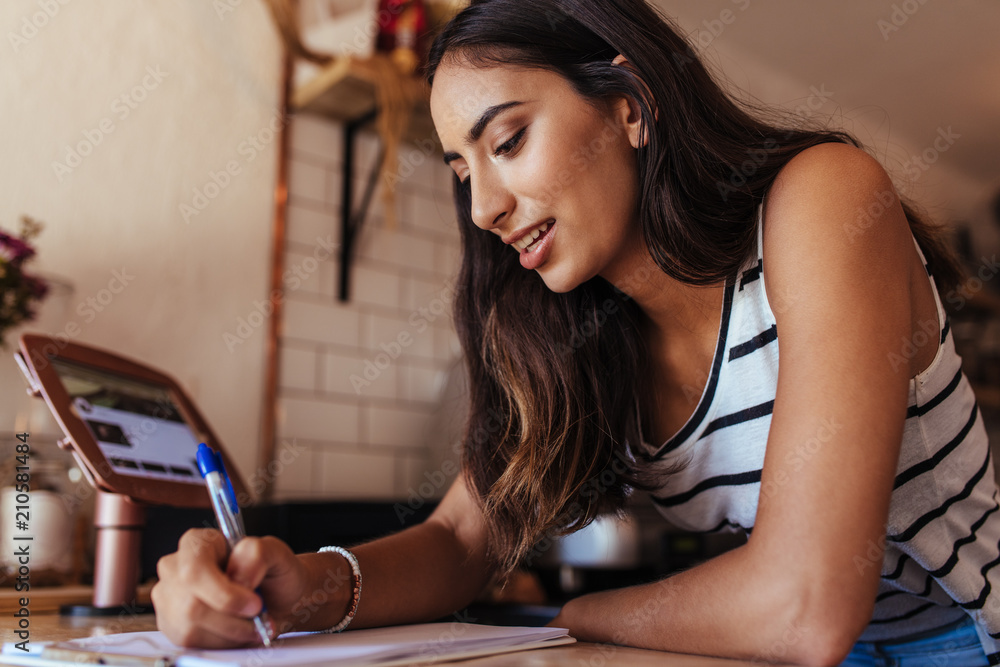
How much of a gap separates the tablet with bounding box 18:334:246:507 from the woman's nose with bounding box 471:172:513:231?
20.9 inches

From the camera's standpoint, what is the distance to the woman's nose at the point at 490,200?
922 mm

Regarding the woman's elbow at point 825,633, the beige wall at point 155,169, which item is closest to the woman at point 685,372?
the woman's elbow at point 825,633

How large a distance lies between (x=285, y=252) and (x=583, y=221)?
100 centimetres

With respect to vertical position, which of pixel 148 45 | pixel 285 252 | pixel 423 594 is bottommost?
pixel 423 594

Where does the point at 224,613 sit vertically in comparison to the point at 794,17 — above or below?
below

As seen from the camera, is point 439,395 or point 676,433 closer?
point 676,433

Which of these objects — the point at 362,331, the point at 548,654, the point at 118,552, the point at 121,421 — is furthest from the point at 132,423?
the point at 362,331

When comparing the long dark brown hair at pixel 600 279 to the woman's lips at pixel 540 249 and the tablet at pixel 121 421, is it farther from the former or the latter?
the tablet at pixel 121 421

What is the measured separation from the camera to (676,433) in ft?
3.21

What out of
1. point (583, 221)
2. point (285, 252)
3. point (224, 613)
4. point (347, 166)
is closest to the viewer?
point (224, 613)

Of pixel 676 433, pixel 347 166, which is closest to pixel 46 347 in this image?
pixel 676 433

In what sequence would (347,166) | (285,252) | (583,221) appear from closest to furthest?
(583,221) < (285,252) < (347,166)

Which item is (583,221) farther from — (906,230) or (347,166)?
(347,166)

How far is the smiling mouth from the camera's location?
93cm
